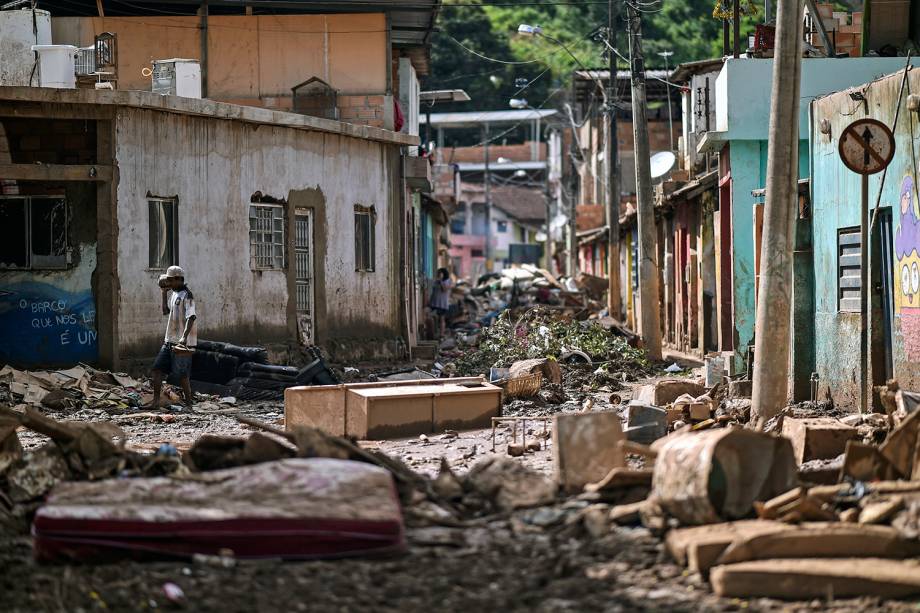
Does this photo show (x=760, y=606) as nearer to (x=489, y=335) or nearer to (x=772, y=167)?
(x=772, y=167)

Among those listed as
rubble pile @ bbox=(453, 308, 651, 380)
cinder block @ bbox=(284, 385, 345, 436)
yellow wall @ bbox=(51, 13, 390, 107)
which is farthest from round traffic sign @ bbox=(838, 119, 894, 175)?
yellow wall @ bbox=(51, 13, 390, 107)

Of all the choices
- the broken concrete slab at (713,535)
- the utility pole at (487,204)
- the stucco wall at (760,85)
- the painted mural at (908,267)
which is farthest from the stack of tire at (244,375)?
the utility pole at (487,204)

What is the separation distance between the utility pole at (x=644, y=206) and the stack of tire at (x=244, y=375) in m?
6.99

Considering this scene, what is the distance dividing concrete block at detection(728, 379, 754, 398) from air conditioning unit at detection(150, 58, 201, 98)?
10.9m

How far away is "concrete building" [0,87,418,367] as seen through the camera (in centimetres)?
1747

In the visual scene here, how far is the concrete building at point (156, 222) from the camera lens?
17.5m

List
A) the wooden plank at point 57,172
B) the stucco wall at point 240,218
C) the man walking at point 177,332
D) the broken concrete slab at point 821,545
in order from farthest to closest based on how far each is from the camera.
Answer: the stucco wall at point 240,218 < the wooden plank at point 57,172 < the man walking at point 177,332 < the broken concrete slab at point 821,545

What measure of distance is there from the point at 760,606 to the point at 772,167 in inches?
226

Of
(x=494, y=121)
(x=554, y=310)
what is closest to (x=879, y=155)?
(x=554, y=310)

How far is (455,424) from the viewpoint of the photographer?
1292 cm

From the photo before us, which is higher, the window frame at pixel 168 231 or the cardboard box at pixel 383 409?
the window frame at pixel 168 231

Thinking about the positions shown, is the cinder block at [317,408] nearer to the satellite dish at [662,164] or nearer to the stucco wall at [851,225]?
the stucco wall at [851,225]

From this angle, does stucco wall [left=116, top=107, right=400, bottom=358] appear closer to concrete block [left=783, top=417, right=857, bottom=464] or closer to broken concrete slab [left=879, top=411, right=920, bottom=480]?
concrete block [left=783, top=417, right=857, bottom=464]

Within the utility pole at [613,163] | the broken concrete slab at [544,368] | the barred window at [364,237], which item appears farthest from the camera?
the utility pole at [613,163]
